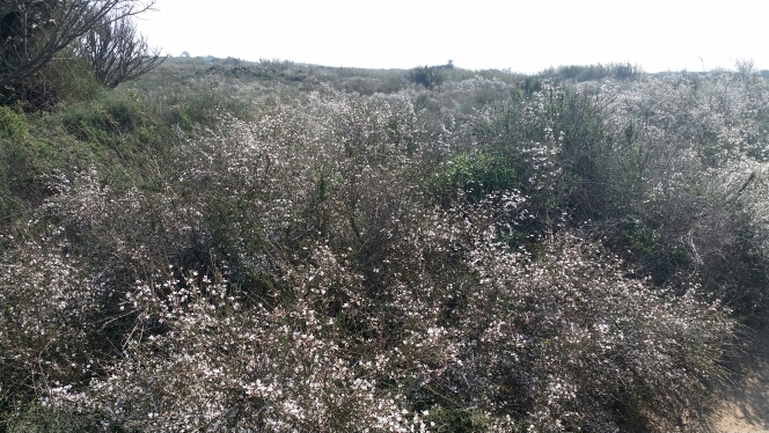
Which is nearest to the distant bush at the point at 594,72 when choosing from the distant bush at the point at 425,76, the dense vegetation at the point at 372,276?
the distant bush at the point at 425,76

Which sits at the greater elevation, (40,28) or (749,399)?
(40,28)

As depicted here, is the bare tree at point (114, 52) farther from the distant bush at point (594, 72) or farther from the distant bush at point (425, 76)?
the distant bush at point (594, 72)

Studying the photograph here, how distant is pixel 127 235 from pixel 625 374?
14.5 ft

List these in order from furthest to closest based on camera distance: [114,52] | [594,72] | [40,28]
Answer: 1. [594,72]
2. [114,52]
3. [40,28]

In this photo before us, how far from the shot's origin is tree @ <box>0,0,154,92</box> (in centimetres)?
793

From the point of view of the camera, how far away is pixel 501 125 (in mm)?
8203

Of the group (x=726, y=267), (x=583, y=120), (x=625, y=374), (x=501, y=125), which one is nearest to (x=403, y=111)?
(x=501, y=125)

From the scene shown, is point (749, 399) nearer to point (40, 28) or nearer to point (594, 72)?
point (40, 28)

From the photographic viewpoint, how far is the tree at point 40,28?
26.0ft

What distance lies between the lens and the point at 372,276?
16.0ft

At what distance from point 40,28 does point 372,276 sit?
7.79 meters

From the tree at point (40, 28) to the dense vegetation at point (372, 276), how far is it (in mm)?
1013

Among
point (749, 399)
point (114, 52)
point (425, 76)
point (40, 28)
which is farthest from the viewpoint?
point (425, 76)

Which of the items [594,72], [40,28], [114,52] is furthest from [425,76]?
[40,28]
